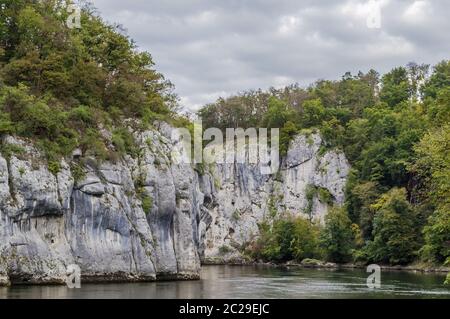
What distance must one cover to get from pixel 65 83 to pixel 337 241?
172ft

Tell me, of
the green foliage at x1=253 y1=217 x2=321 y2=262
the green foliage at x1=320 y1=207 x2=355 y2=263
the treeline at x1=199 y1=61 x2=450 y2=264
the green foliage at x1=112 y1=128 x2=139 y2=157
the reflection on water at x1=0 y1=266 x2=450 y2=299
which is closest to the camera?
the reflection on water at x1=0 y1=266 x2=450 y2=299

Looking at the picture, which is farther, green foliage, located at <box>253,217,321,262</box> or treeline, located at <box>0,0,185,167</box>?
green foliage, located at <box>253,217,321,262</box>

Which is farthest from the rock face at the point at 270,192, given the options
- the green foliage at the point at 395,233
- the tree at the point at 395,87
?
the green foliage at the point at 395,233

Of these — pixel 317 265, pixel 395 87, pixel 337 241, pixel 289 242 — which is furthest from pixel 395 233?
pixel 395 87

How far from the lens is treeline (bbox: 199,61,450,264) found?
90.1 meters

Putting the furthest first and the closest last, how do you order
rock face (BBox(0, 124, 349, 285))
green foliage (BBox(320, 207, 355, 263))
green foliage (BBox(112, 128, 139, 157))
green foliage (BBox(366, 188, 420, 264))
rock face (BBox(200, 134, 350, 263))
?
rock face (BBox(200, 134, 350, 263)) → green foliage (BBox(320, 207, 355, 263)) → green foliage (BBox(366, 188, 420, 264)) → green foliage (BBox(112, 128, 139, 157)) → rock face (BBox(0, 124, 349, 285))

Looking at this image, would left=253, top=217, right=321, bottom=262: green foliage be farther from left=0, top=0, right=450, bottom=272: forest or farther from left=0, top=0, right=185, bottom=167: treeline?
left=0, top=0, right=185, bottom=167: treeline

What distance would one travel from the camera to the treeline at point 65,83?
51625 millimetres

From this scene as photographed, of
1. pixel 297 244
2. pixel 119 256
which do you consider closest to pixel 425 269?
pixel 297 244

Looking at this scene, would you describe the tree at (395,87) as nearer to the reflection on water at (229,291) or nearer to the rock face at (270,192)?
the rock face at (270,192)

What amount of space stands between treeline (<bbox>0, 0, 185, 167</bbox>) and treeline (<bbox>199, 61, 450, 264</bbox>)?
2452 cm

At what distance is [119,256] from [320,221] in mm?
67765

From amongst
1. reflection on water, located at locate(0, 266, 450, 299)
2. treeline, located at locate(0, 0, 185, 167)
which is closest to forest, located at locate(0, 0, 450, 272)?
treeline, located at locate(0, 0, 185, 167)
